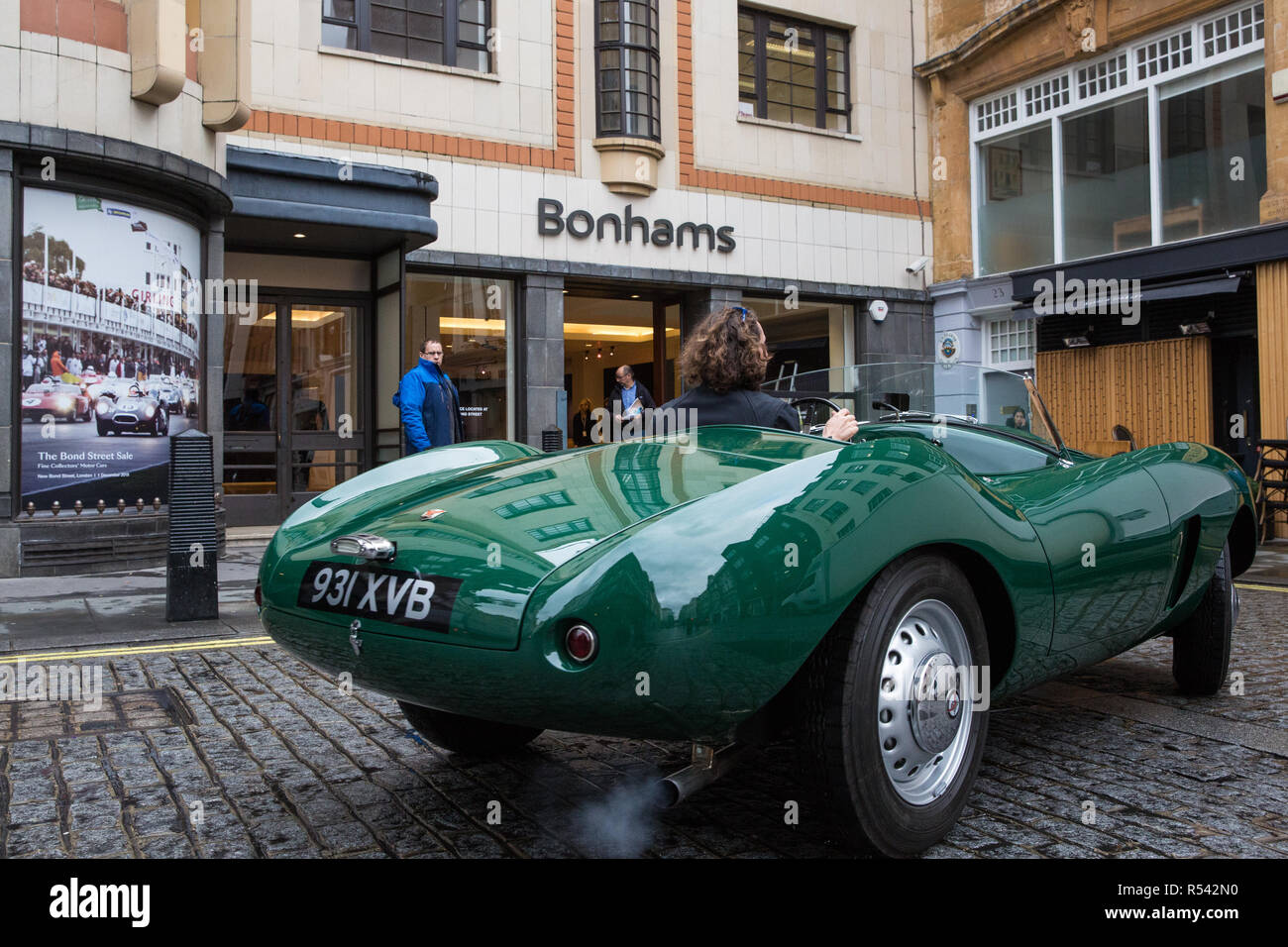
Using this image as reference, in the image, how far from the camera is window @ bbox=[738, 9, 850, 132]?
53.8 feet

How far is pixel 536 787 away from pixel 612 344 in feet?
44.1

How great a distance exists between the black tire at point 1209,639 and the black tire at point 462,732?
262cm

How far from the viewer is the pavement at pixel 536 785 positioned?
2.78 meters

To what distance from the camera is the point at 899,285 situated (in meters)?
17.8

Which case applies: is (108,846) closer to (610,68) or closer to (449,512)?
(449,512)

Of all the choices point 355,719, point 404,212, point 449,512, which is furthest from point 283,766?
point 404,212

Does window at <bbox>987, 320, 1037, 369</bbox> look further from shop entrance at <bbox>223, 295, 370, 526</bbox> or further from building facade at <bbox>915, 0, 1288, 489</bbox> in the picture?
shop entrance at <bbox>223, 295, 370, 526</bbox>

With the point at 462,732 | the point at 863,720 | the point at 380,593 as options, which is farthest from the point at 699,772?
the point at 462,732

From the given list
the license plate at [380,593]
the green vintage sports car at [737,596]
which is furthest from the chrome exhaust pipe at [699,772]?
the license plate at [380,593]

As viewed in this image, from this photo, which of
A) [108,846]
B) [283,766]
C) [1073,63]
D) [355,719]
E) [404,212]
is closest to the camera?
[108,846]

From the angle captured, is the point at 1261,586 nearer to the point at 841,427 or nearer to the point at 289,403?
the point at 841,427

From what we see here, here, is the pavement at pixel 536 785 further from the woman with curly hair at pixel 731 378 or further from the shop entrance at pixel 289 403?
the shop entrance at pixel 289 403
